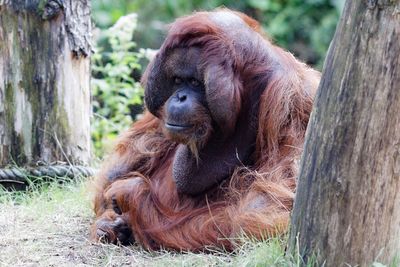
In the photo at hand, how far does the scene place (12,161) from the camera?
462 centimetres

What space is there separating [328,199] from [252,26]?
1.26 metres

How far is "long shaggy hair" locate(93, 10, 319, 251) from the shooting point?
350 cm

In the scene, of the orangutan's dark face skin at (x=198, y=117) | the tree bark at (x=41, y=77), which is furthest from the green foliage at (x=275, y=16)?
the orangutan's dark face skin at (x=198, y=117)

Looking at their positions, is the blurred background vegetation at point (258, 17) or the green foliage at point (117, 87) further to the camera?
the blurred background vegetation at point (258, 17)

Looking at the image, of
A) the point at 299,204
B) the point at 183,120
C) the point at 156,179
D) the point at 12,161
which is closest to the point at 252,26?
the point at 183,120

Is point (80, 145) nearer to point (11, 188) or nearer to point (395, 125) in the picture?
point (11, 188)

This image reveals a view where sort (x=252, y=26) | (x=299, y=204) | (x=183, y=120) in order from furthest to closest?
(x=252, y=26), (x=183, y=120), (x=299, y=204)

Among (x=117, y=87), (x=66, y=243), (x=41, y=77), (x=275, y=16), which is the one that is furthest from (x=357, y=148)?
(x=275, y=16)

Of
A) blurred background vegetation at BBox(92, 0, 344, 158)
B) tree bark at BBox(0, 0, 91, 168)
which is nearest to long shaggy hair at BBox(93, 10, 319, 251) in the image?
tree bark at BBox(0, 0, 91, 168)

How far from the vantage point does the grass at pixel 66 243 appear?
325cm

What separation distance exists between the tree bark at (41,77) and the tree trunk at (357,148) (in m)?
2.10

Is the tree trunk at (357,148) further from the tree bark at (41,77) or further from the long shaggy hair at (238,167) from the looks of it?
the tree bark at (41,77)

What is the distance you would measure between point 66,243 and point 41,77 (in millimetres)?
1158

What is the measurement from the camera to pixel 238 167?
369 cm
